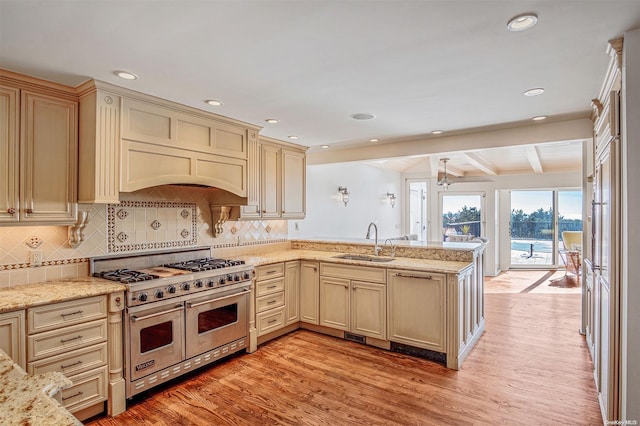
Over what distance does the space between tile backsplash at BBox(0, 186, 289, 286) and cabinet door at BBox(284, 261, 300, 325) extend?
648mm

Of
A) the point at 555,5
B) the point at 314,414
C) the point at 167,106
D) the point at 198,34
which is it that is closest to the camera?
the point at 555,5

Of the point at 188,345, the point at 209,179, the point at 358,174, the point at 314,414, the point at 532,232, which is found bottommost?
the point at 314,414

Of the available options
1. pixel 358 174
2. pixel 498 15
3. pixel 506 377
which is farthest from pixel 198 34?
pixel 358 174

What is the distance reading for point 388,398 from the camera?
8.87 ft

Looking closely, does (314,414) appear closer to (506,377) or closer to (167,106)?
(506,377)

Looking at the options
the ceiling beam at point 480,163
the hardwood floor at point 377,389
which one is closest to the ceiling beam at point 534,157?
the ceiling beam at point 480,163

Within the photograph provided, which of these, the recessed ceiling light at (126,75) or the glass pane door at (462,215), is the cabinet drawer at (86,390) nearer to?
the recessed ceiling light at (126,75)

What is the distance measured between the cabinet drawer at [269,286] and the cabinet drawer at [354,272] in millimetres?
492

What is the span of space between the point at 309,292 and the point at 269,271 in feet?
2.02

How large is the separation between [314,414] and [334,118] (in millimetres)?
2578

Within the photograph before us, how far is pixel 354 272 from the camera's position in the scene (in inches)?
151

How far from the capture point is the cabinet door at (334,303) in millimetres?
3898

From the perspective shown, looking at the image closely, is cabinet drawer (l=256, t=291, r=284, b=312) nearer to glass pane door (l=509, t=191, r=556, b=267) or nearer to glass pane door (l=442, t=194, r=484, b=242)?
glass pane door (l=442, t=194, r=484, b=242)

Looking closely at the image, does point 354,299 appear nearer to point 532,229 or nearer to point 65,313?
Result: point 65,313
